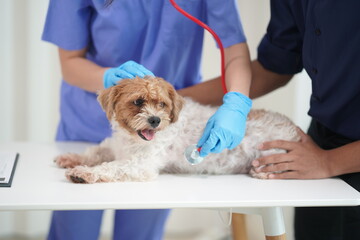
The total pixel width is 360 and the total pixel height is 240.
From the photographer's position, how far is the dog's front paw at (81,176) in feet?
4.05

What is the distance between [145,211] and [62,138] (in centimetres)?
46

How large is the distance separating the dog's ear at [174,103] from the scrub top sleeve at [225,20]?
314 millimetres

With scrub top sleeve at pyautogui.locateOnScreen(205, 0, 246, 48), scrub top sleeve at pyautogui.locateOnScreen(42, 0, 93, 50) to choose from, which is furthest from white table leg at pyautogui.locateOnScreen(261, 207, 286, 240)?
scrub top sleeve at pyautogui.locateOnScreen(42, 0, 93, 50)

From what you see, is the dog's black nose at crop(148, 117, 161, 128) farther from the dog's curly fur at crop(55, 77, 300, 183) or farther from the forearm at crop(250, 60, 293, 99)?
the forearm at crop(250, 60, 293, 99)

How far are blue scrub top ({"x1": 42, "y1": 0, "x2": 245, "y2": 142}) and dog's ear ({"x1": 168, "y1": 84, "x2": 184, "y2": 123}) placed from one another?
0.27 meters

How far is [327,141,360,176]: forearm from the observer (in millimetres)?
1291

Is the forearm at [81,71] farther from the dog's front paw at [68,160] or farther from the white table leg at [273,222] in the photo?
the white table leg at [273,222]

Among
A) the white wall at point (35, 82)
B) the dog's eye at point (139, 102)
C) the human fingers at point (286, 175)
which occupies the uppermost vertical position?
the dog's eye at point (139, 102)

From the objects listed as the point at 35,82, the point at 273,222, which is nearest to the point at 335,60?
the point at 273,222

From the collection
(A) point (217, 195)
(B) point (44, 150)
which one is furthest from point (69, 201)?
(B) point (44, 150)

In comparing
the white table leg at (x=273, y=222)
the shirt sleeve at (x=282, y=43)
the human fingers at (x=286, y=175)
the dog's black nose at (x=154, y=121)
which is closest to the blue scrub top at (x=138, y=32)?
the shirt sleeve at (x=282, y=43)

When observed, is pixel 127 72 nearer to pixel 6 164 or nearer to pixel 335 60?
pixel 6 164

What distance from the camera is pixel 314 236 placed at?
1604 millimetres

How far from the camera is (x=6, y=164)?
133 centimetres
